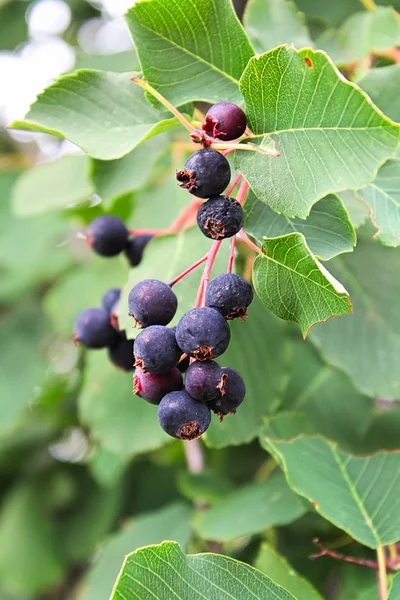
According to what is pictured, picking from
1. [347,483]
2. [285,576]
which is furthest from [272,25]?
[285,576]

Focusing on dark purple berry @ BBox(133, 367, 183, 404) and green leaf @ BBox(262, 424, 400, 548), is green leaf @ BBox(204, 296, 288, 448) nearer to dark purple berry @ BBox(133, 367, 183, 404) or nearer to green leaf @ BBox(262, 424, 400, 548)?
green leaf @ BBox(262, 424, 400, 548)

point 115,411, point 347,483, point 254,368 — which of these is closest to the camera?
point 347,483

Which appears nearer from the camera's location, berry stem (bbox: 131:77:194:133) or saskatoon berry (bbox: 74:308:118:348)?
berry stem (bbox: 131:77:194:133)

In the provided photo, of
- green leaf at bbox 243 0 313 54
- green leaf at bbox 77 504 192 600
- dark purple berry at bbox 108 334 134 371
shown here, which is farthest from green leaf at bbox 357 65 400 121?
green leaf at bbox 77 504 192 600

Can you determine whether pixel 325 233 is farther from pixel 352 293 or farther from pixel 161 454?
pixel 161 454

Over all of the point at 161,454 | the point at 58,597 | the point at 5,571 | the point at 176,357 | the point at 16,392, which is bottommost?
the point at 58,597

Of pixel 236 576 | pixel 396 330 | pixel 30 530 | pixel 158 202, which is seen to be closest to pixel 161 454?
pixel 30 530

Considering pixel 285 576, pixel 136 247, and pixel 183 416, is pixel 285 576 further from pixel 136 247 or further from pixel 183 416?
pixel 136 247
